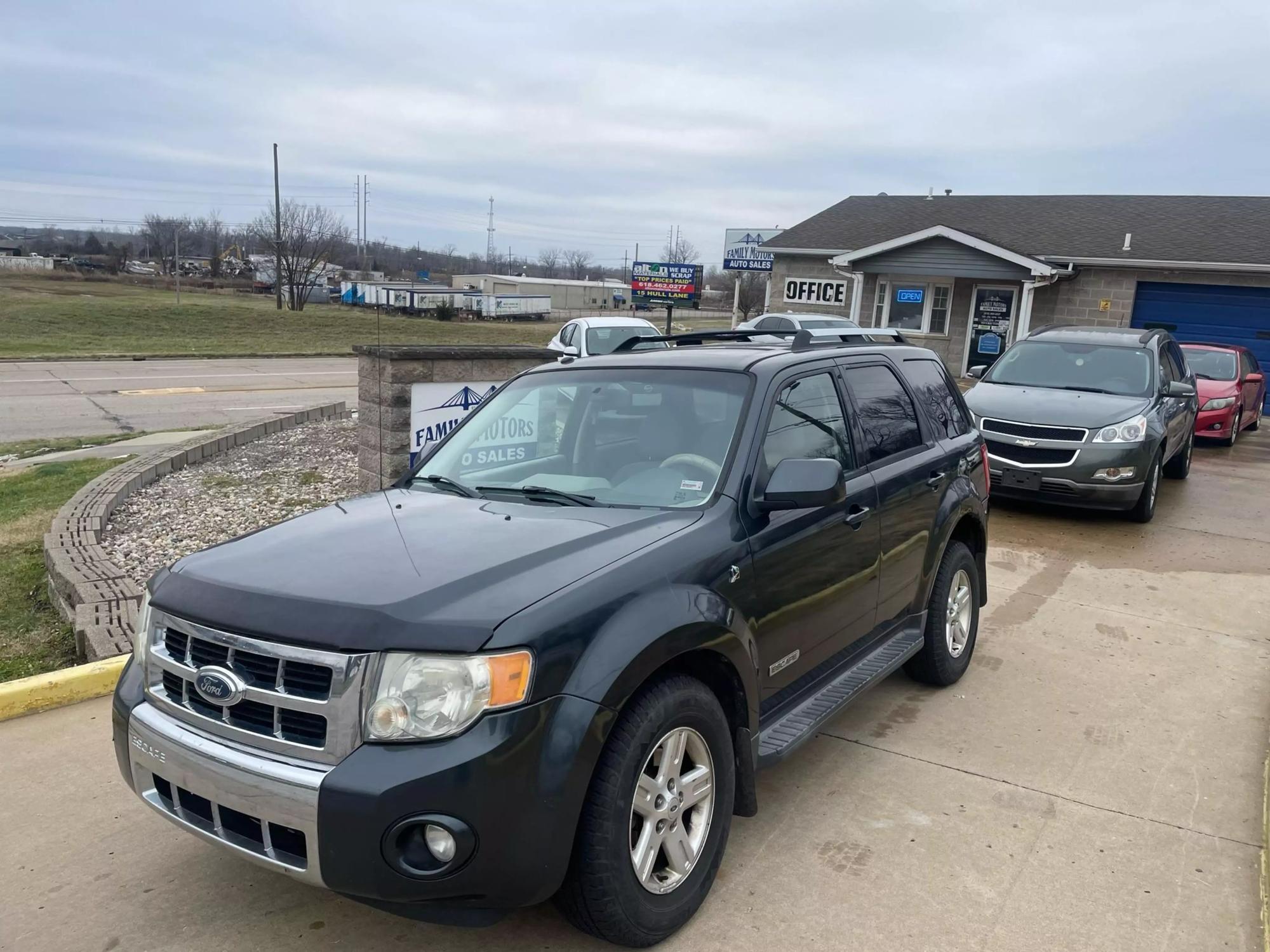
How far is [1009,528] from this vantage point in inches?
360

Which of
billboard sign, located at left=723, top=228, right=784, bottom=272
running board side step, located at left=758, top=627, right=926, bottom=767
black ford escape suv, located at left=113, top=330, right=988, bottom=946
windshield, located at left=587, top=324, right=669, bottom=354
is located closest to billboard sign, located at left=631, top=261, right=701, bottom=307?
billboard sign, located at left=723, top=228, right=784, bottom=272

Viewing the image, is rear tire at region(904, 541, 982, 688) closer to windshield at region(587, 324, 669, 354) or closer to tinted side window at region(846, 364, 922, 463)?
tinted side window at region(846, 364, 922, 463)

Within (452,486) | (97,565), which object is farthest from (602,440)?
(97,565)

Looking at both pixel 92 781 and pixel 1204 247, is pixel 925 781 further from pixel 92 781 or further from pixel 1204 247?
pixel 1204 247

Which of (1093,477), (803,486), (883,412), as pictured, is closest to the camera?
(803,486)

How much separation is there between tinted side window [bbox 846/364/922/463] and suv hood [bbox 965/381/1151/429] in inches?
192

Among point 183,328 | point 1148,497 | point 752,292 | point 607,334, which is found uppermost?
point 752,292

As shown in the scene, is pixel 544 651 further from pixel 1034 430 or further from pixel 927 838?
pixel 1034 430

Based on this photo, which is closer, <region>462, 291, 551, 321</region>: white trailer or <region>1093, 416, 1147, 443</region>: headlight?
<region>1093, 416, 1147, 443</region>: headlight

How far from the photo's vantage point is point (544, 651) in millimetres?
2613

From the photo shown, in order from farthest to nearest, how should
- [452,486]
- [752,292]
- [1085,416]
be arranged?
1. [752,292]
2. [1085,416]
3. [452,486]

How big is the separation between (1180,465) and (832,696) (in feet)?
32.5

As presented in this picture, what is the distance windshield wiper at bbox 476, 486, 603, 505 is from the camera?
11.8ft

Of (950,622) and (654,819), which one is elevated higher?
(654,819)
